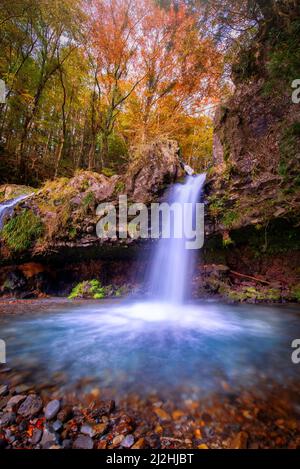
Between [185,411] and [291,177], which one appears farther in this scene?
[291,177]

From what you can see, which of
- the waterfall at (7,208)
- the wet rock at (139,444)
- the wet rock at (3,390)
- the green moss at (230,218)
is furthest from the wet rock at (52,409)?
the waterfall at (7,208)

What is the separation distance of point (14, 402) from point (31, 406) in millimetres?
163

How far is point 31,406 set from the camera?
1755 millimetres

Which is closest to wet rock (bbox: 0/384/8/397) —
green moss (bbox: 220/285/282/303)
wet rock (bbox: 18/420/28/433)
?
wet rock (bbox: 18/420/28/433)

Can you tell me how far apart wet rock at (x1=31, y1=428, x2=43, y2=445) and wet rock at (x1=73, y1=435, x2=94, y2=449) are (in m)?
0.24

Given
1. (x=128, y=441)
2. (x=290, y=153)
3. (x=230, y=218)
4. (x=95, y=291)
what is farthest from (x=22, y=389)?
(x=290, y=153)

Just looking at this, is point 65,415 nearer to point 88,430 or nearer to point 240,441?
point 88,430

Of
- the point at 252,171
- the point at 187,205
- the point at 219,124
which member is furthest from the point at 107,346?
the point at 219,124

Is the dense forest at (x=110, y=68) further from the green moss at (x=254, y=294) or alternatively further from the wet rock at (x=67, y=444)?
the wet rock at (x=67, y=444)

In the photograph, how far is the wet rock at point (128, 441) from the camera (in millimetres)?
1454

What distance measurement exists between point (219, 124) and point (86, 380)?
22.1 feet

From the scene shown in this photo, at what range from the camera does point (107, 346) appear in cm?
307

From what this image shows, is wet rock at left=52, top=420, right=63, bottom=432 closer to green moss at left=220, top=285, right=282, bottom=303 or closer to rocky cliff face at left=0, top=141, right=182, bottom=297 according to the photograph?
rocky cliff face at left=0, top=141, right=182, bottom=297
